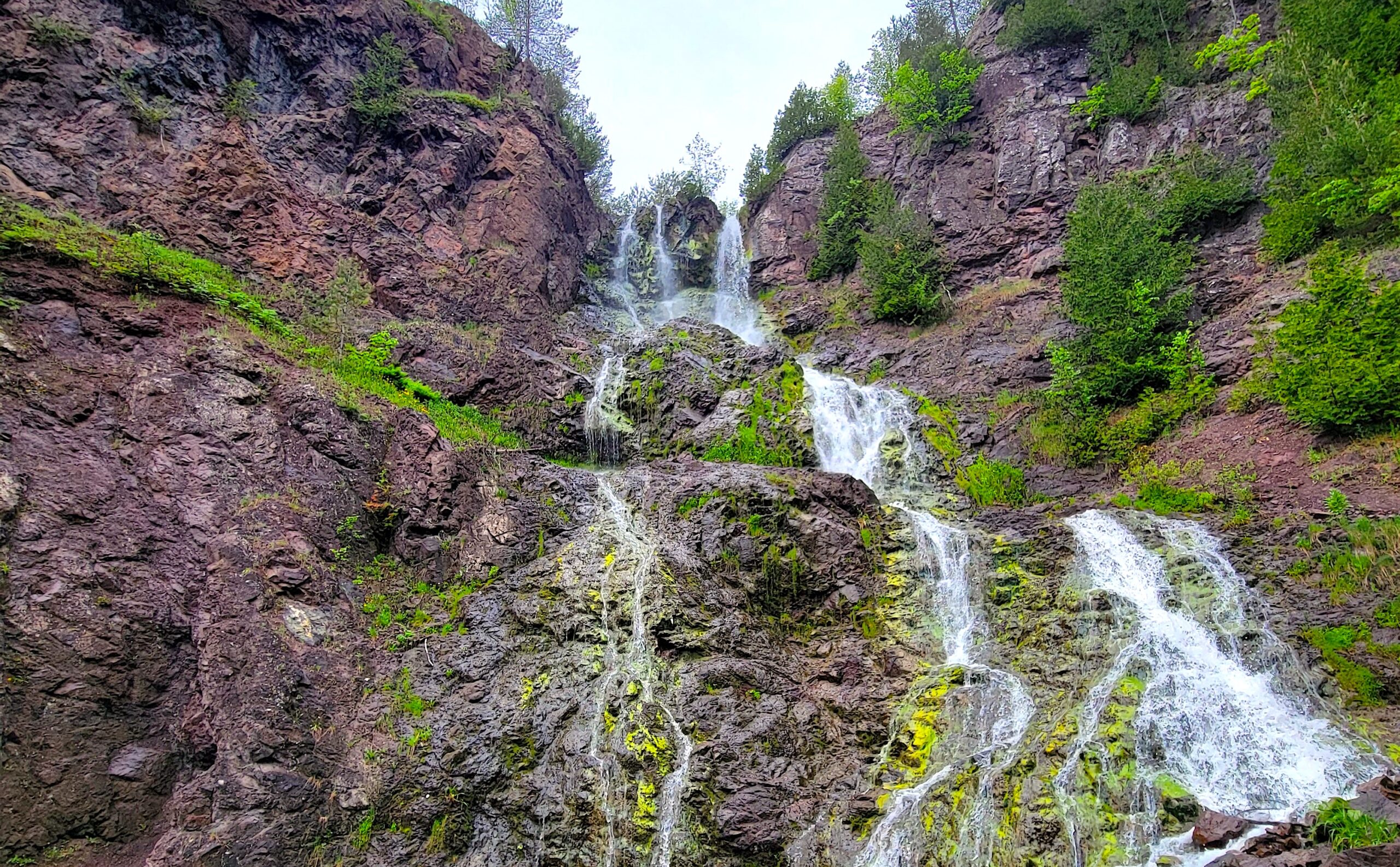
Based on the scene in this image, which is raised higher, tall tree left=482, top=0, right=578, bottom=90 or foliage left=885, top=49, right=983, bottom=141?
tall tree left=482, top=0, right=578, bottom=90

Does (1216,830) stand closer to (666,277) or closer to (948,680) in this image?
(948,680)

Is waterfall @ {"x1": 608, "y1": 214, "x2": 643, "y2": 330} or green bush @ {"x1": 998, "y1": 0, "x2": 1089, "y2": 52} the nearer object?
green bush @ {"x1": 998, "y1": 0, "x2": 1089, "y2": 52}

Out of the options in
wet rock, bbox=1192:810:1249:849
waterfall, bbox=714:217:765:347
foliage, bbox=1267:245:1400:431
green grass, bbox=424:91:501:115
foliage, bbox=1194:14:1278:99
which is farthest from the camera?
waterfall, bbox=714:217:765:347

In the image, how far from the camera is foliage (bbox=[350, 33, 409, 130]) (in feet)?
72.5

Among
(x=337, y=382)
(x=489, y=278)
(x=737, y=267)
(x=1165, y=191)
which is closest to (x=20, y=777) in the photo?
(x=337, y=382)

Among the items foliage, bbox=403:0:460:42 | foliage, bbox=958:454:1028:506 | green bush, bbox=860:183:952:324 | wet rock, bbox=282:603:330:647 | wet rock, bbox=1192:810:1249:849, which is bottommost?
wet rock, bbox=1192:810:1249:849

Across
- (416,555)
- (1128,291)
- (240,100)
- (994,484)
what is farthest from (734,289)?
(416,555)

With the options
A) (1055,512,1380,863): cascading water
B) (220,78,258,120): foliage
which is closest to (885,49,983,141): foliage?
(1055,512,1380,863): cascading water

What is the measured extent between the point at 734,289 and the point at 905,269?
417 inches

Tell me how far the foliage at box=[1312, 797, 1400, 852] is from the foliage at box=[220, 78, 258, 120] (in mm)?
26637

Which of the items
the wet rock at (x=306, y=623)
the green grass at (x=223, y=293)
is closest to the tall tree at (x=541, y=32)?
the green grass at (x=223, y=293)

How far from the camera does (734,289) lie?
107ft

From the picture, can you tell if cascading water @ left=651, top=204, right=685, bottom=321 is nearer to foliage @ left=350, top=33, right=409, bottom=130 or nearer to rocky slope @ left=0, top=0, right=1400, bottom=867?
rocky slope @ left=0, top=0, right=1400, bottom=867

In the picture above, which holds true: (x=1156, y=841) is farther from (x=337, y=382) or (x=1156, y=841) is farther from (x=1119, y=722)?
(x=337, y=382)
